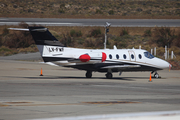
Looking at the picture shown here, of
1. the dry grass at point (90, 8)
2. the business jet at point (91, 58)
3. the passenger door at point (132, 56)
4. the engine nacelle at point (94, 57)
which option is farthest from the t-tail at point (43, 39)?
the dry grass at point (90, 8)

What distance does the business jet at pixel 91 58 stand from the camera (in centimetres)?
2500

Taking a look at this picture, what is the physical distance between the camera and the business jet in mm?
25000

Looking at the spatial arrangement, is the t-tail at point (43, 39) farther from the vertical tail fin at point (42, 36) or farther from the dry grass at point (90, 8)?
the dry grass at point (90, 8)

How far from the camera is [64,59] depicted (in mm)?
25109

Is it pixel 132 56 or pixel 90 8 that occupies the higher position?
pixel 90 8

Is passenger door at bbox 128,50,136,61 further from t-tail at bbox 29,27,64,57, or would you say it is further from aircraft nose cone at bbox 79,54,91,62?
t-tail at bbox 29,27,64,57

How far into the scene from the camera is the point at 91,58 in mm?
26031

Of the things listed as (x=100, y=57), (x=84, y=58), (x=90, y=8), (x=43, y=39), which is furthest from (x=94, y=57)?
(x=90, y=8)

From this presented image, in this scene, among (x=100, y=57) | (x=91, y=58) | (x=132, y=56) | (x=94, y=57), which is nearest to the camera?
(x=91, y=58)

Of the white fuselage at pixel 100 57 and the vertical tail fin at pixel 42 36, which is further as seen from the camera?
the white fuselage at pixel 100 57

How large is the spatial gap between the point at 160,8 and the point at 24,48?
61.3 m

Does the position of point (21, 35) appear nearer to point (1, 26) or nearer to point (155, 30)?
point (1, 26)

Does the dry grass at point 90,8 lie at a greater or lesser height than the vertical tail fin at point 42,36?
greater

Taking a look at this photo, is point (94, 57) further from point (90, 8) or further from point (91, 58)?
point (90, 8)
